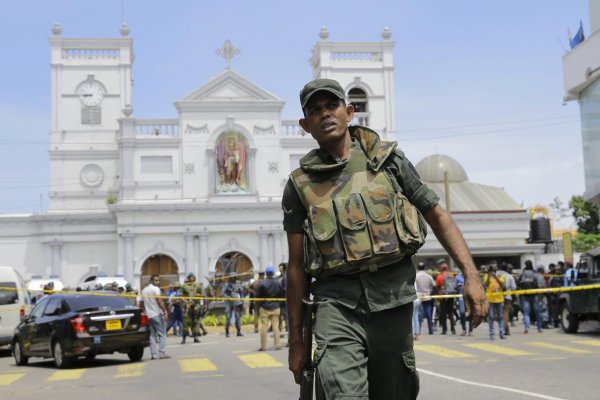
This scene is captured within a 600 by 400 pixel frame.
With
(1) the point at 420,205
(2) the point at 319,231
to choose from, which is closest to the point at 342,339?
(2) the point at 319,231

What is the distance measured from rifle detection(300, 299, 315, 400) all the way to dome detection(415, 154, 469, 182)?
63922 mm

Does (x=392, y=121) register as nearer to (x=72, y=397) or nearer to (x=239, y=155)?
(x=239, y=155)

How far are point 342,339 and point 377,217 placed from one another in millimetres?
648

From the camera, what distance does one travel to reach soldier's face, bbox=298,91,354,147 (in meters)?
4.68

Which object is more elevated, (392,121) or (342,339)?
(392,121)

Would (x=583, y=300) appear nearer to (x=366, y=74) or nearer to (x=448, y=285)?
(x=448, y=285)

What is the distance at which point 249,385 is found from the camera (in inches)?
456

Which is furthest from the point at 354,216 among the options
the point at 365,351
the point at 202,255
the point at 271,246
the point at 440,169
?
the point at 440,169

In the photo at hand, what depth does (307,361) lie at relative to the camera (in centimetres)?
450

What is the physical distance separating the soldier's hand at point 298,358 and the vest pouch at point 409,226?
2.48ft

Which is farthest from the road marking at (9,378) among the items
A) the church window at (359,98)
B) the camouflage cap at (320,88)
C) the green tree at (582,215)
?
the green tree at (582,215)

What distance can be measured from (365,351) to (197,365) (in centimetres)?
1130

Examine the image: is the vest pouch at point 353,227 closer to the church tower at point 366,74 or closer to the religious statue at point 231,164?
the religious statue at point 231,164

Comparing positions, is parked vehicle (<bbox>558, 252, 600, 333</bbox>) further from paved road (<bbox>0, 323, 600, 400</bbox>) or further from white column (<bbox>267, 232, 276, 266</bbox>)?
white column (<bbox>267, 232, 276, 266</bbox>)
